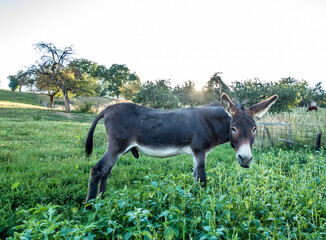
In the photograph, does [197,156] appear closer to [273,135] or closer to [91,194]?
[91,194]

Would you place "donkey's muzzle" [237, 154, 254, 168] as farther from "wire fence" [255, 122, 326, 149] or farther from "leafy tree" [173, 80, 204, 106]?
"leafy tree" [173, 80, 204, 106]

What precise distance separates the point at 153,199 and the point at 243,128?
76.5 inches

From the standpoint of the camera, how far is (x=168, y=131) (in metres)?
3.69

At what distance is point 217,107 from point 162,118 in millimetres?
1232

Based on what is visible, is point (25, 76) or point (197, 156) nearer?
point (197, 156)

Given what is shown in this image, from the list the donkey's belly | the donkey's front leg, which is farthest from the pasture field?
the donkey's belly

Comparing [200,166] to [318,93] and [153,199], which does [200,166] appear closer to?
[153,199]

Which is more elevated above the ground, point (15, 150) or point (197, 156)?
point (197, 156)

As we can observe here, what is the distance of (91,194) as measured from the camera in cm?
340

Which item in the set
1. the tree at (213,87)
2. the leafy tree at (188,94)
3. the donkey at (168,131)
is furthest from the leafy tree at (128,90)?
the donkey at (168,131)

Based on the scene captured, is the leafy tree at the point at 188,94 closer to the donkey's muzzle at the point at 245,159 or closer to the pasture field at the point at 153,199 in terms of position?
the pasture field at the point at 153,199

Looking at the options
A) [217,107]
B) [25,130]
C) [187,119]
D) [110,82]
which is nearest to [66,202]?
[187,119]

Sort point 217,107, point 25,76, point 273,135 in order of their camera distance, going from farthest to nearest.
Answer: point 25,76
point 273,135
point 217,107

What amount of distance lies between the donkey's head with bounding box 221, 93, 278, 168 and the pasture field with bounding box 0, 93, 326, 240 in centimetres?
64
